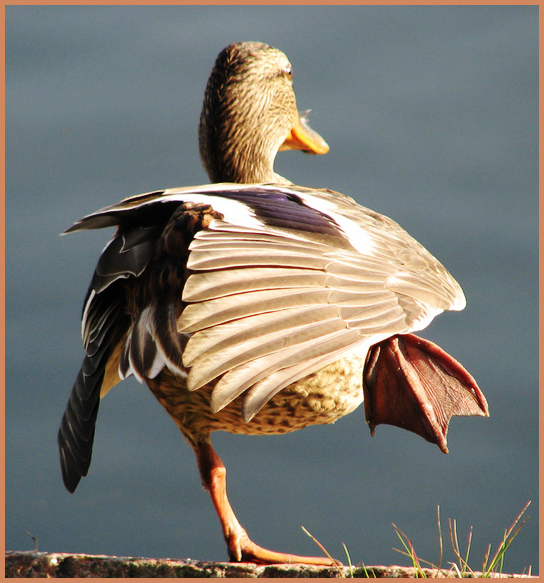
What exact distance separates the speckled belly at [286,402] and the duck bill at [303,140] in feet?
4.55

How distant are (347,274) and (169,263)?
1.41ft

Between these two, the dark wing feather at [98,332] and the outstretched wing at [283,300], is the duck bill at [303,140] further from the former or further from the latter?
the outstretched wing at [283,300]

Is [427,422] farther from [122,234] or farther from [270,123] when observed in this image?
[270,123]

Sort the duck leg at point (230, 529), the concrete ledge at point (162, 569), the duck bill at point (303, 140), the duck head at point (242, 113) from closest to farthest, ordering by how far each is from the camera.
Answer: the concrete ledge at point (162, 569), the duck leg at point (230, 529), the duck head at point (242, 113), the duck bill at point (303, 140)

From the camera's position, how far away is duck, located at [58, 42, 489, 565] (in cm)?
147

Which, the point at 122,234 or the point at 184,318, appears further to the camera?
the point at 122,234

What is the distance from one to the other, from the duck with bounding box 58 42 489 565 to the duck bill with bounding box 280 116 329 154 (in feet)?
2.86

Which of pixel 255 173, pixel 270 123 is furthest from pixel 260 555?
pixel 270 123

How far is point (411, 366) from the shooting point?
1.84 meters

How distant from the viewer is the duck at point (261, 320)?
4.82 feet

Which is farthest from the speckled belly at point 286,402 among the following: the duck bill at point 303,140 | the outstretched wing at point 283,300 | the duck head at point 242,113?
the duck bill at point 303,140

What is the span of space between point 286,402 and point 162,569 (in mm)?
453

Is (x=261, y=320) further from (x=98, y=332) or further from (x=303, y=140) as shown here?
(x=303, y=140)

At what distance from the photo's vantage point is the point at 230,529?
7.30 feet
